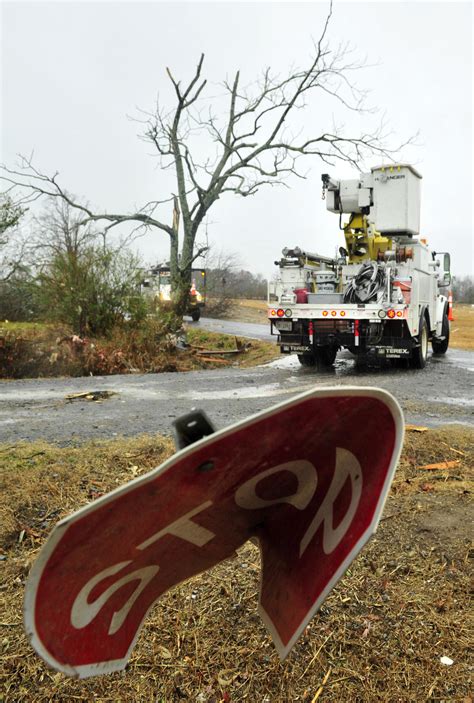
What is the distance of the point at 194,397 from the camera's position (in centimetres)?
866

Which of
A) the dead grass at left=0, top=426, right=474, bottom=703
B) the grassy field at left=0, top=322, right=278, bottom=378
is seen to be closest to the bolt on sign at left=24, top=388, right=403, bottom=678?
the dead grass at left=0, top=426, right=474, bottom=703

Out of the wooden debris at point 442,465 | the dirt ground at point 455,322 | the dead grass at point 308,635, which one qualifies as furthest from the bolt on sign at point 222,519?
the dirt ground at point 455,322

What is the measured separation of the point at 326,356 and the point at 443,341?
4214mm

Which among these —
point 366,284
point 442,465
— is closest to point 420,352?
point 366,284

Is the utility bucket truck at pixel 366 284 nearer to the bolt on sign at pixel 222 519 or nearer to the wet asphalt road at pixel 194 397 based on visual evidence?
the wet asphalt road at pixel 194 397

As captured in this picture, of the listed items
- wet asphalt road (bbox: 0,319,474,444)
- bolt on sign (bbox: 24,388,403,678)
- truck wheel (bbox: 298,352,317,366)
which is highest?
bolt on sign (bbox: 24,388,403,678)

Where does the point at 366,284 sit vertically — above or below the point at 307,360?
above

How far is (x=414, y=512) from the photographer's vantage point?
3588 millimetres

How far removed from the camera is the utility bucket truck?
34.9ft

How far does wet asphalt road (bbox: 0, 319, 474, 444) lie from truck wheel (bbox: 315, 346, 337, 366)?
0.25 metres

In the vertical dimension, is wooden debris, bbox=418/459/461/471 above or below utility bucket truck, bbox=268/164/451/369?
below

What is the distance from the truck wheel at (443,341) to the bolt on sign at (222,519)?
1360cm

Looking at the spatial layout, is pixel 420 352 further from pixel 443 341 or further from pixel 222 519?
pixel 222 519

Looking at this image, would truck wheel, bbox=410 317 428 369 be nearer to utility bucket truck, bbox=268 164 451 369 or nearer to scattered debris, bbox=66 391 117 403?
utility bucket truck, bbox=268 164 451 369
